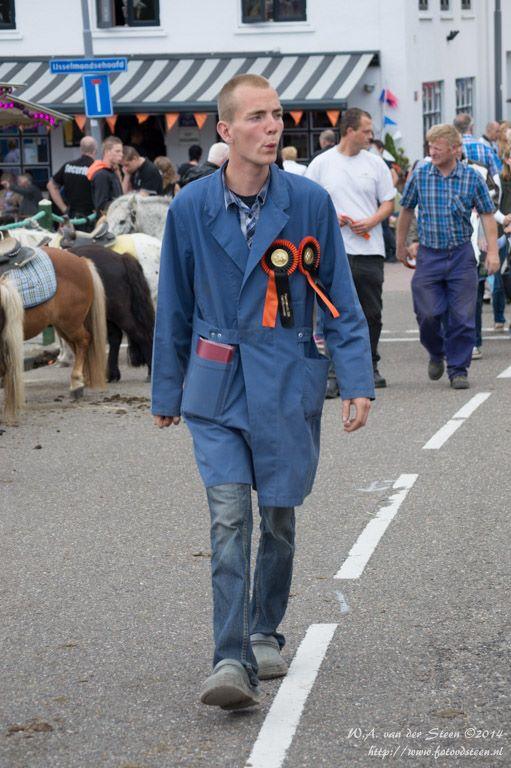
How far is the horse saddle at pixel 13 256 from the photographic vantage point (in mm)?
11492

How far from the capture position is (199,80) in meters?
31.1

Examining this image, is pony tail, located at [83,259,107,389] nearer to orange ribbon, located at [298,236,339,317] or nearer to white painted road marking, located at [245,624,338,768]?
white painted road marking, located at [245,624,338,768]

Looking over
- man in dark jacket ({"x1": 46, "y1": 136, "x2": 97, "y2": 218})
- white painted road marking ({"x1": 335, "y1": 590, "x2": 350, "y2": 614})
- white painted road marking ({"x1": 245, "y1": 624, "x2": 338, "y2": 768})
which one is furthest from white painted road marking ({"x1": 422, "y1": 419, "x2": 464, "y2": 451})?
man in dark jacket ({"x1": 46, "y1": 136, "x2": 97, "y2": 218})

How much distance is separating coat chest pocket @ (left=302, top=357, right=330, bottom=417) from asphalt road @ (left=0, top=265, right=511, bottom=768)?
3.03ft

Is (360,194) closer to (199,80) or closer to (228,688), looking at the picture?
(228,688)

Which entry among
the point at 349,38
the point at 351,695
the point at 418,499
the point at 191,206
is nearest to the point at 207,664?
the point at 351,695

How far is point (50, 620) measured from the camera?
6008 mm

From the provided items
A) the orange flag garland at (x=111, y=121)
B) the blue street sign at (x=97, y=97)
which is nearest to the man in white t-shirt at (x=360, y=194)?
the blue street sign at (x=97, y=97)

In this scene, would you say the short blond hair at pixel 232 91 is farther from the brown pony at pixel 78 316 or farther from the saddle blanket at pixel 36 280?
the saddle blanket at pixel 36 280

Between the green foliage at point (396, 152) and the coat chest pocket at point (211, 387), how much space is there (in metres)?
25.5

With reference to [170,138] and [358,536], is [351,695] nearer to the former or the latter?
[358,536]

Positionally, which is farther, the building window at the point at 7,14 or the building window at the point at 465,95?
the building window at the point at 465,95

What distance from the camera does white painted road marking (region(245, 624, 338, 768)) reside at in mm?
4484

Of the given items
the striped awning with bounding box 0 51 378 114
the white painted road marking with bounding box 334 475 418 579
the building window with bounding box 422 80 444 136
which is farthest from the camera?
the building window with bounding box 422 80 444 136
